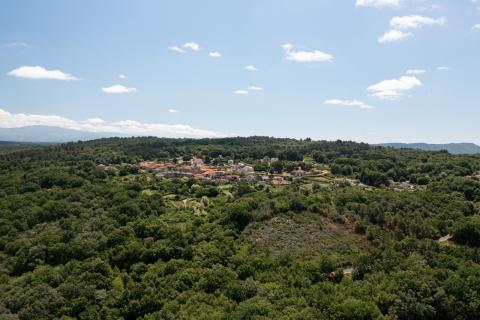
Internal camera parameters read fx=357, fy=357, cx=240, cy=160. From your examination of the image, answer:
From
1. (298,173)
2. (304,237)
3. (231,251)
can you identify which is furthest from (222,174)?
(231,251)

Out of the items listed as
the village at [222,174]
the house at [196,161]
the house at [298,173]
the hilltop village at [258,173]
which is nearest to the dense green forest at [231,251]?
the village at [222,174]

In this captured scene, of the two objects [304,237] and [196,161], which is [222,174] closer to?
[196,161]

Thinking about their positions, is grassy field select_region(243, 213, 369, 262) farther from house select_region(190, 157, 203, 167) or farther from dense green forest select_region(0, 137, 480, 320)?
house select_region(190, 157, 203, 167)

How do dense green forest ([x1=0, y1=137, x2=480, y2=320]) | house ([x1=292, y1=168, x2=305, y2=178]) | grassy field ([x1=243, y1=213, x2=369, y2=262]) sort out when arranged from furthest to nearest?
house ([x1=292, y1=168, x2=305, y2=178]) → grassy field ([x1=243, y1=213, x2=369, y2=262]) → dense green forest ([x1=0, y1=137, x2=480, y2=320])

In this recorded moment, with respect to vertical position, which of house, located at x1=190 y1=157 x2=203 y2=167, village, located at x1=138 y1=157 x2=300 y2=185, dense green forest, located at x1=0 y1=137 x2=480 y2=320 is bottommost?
dense green forest, located at x1=0 y1=137 x2=480 y2=320

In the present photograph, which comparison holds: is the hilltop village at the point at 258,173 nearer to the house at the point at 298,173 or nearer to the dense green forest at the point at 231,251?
the house at the point at 298,173

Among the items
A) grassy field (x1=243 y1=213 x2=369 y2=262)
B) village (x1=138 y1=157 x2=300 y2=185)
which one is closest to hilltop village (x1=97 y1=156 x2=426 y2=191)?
A: village (x1=138 y1=157 x2=300 y2=185)

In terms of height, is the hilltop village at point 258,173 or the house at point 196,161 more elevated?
the house at point 196,161

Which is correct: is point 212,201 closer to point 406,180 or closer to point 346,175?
point 346,175
